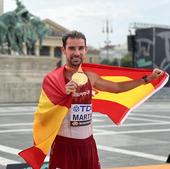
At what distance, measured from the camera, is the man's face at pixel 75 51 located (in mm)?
3368

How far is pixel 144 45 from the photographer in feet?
125

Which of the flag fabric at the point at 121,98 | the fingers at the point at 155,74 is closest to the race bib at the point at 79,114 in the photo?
the flag fabric at the point at 121,98

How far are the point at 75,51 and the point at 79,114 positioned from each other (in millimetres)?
412

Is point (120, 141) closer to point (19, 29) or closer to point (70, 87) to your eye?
point (70, 87)

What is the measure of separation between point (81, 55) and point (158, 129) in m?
11.0

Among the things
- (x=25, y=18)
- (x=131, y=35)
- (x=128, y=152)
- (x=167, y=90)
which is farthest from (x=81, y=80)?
(x=131, y=35)

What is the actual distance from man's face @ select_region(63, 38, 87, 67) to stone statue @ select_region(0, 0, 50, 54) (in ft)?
84.4

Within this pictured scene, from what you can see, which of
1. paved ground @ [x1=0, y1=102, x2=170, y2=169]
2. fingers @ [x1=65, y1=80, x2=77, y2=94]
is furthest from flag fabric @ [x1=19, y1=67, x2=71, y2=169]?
paved ground @ [x1=0, y1=102, x2=170, y2=169]

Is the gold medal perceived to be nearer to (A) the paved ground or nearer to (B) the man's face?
(B) the man's face

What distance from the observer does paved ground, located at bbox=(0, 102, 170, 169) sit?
8.50 meters

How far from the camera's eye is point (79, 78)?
11.1 ft

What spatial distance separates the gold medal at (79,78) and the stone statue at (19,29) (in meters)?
25.8

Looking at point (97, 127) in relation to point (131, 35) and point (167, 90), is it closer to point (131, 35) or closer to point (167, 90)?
point (167, 90)

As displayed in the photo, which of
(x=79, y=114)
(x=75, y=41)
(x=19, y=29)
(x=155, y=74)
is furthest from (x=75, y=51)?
(x=19, y=29)
